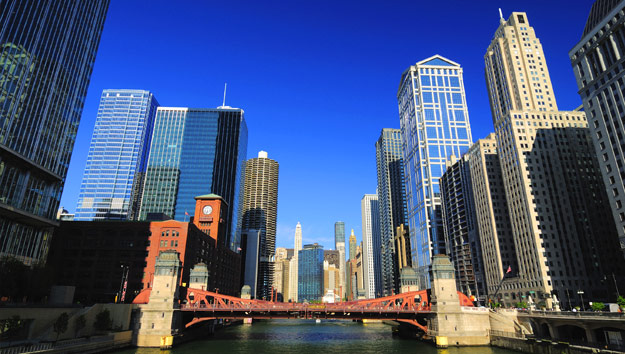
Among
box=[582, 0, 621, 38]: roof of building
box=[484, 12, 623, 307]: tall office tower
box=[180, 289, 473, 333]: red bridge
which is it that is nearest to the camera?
box=[180, 289, 473, 333]: red bridge

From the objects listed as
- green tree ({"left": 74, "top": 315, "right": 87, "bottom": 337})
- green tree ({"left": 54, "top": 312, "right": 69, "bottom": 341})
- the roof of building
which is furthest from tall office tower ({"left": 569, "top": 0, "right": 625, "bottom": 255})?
green tree ({"left": 54, "top": 312, "right": 69, "bottom": 341})

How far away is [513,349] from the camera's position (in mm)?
59906

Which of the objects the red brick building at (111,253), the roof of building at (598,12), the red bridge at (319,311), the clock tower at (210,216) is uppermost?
the roof of building at (598,12)

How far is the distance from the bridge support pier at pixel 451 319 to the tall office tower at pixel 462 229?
3402 inches

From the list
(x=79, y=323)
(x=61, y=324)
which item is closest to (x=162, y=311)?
(x=79, y=323)

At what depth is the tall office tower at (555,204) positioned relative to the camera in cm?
11281

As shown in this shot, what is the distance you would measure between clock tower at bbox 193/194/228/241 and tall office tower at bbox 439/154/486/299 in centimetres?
10711

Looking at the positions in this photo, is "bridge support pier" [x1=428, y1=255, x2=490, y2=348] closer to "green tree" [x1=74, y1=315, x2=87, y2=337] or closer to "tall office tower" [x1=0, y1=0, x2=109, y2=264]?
"green tree" [x1=74, y1=315, x2=87, y2=337]

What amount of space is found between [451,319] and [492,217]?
274 feet

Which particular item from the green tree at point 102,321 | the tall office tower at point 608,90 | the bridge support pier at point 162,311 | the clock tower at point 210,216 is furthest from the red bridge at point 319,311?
the clock tower at point 210,216

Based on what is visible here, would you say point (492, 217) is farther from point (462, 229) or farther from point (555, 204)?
point (462, 229)

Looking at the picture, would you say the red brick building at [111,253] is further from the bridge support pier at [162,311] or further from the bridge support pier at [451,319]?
the bridge support pier at [451,319]

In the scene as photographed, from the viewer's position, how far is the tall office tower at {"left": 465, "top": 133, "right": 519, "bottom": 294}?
439 ft

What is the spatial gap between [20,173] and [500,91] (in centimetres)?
17389
